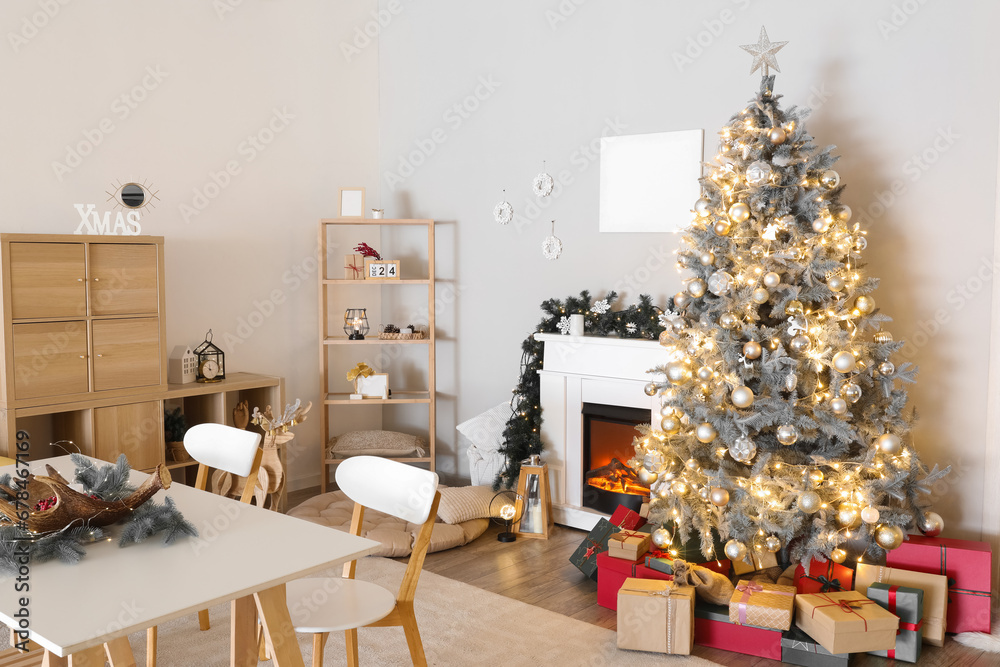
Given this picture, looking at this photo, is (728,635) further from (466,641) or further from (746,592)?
(466,641)

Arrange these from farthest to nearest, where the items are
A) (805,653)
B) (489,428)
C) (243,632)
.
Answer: (489,428)
(805,653)
(243,632)

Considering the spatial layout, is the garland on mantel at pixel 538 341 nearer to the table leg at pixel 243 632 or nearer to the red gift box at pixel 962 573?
the red gift box at pixel 962 573

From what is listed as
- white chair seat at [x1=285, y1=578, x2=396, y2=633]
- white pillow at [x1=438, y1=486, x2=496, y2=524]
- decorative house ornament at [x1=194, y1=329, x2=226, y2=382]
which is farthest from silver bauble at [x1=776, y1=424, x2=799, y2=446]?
decorative house ornament at [x1=194, y1=329, x2=226, y2=382]

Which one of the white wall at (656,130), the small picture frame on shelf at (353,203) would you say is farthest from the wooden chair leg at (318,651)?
the small picture frame on shelf at (353,203)

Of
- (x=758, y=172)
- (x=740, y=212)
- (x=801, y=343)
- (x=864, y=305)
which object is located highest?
(x=758, y=172)

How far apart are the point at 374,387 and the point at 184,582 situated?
3.40 meters

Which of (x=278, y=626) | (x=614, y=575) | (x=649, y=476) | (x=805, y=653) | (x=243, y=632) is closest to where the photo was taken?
(x=278, y=626)

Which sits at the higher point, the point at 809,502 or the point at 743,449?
the point at 743,449

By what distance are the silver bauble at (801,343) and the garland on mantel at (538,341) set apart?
103cm

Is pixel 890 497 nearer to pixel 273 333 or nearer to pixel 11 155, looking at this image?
pixel 273 333

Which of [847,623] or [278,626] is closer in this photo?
[278,626]

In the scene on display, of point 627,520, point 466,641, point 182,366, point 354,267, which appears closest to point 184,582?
point 466,641

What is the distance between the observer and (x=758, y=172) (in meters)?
3.32

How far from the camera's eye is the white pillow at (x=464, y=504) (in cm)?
432
